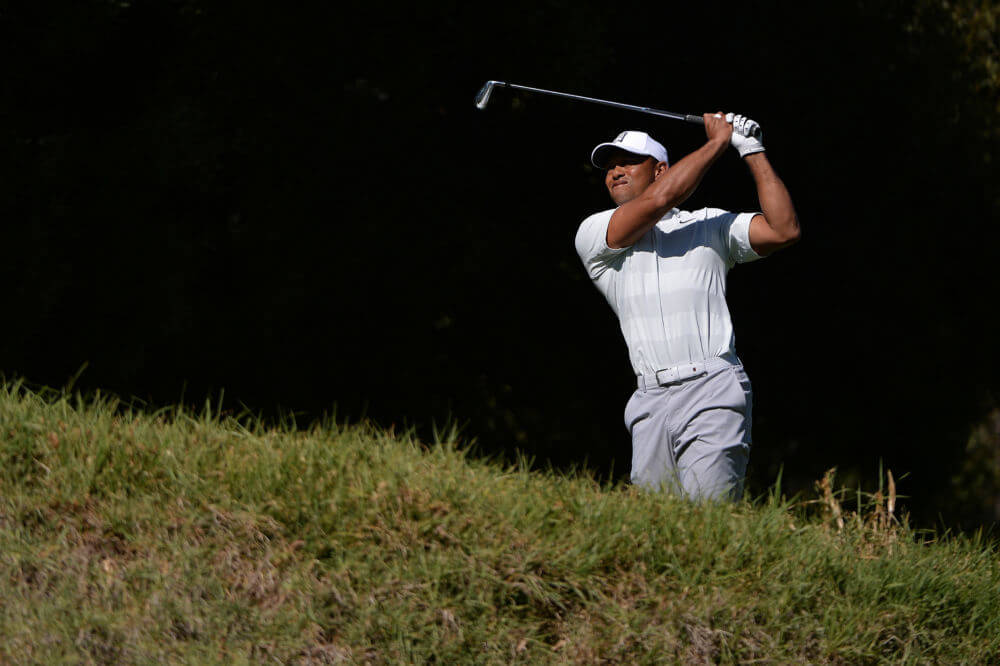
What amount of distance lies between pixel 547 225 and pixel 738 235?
5004 mm

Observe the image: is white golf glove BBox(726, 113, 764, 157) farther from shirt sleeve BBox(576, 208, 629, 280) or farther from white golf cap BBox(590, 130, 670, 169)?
shirt sleeve BBox(576, 208, 629, 280)

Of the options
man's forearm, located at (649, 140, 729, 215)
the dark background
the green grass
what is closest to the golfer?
man's forearm, located at (649, 140, 729, 215)

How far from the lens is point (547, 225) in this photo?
969 cm

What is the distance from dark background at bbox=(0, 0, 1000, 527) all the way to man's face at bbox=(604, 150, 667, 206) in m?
3.79

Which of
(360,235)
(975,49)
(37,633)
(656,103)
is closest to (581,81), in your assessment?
(656,103)

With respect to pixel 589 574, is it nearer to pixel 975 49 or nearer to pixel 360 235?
pixel 360 235

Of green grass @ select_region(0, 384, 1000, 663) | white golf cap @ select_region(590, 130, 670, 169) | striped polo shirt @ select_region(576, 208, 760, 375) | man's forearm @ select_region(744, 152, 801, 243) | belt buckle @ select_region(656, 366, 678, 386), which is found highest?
white golf cap @ select_region(590, 130, 670, 169)

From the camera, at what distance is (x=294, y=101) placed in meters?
9.02

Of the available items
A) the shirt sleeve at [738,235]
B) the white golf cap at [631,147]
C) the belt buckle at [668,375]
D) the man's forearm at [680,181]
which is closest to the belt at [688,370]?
the belt buckle at [668,375]

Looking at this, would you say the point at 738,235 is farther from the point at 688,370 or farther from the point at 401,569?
the point at 401,569

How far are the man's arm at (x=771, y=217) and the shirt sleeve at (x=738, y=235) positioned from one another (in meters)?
0.02

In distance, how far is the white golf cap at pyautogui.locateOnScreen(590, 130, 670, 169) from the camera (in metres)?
4.98

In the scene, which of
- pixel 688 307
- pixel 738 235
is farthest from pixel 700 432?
A: pixel 738 235

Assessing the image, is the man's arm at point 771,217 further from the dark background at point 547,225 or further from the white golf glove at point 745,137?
the dark background at point 547,225
